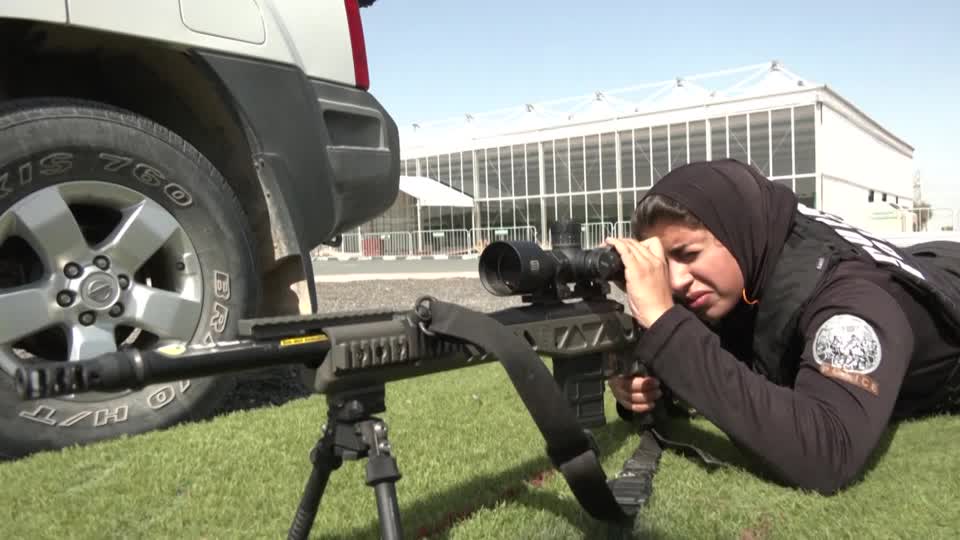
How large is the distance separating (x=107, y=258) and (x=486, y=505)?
1.76 m

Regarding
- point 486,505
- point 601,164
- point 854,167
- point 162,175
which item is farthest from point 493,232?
point 486,505

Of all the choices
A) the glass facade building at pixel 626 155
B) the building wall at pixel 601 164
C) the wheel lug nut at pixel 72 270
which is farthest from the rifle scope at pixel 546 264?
the building wall at pixel 601 164

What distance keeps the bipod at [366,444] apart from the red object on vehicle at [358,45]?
8.30ft

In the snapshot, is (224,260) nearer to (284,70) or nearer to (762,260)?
(284,70)

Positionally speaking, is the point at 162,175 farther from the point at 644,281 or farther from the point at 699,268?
the point at 699,268

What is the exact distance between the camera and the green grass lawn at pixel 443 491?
2.13m

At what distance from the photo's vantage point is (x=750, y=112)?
1135 inches

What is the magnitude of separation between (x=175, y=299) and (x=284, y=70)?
115 centimetres

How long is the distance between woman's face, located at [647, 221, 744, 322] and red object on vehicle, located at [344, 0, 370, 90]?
75.6 inches

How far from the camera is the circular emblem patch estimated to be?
223 centimetres

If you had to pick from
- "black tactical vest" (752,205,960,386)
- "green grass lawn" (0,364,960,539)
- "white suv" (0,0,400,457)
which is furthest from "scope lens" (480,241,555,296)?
"white suv" (0,0,400,457)

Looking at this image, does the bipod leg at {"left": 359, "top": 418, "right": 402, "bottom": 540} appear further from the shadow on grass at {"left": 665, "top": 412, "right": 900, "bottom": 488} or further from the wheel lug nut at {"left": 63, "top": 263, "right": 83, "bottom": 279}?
the wheel lug nut at {"left": 63, "top": 263, "right": 83, "bottom": 279}

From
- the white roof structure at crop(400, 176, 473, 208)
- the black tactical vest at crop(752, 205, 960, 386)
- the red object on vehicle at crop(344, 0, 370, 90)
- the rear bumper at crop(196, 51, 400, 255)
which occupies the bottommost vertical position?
the black tactical vest at crop(752, 205, 960, 386)

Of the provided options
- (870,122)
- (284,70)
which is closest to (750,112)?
(870,122)
